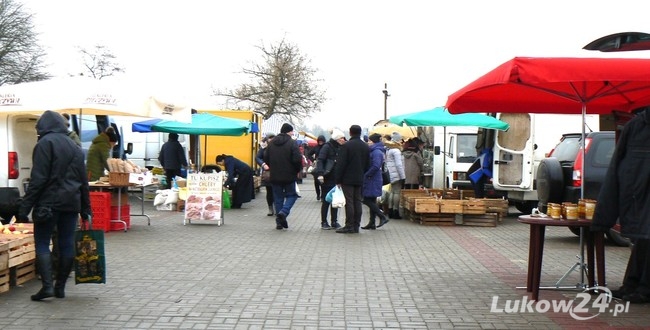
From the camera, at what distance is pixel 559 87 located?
8.38 metres

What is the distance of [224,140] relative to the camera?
26234mm

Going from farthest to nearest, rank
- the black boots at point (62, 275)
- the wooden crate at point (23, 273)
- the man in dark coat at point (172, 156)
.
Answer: the man in dark coat at point (172, 156) < the wooden crate at point (23, 273) < the black boots at point (62, 275)

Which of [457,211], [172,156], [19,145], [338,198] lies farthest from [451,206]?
[19,145]

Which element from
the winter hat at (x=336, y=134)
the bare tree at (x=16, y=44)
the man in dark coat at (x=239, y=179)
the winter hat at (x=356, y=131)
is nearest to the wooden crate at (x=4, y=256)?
the winter hat at (x=356, y=131)

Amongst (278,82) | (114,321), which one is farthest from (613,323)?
(278,82)

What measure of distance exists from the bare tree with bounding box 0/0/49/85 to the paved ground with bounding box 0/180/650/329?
36694 mm

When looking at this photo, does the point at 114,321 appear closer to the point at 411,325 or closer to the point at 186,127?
the point at 411,325

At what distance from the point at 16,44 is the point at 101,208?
37463 millimetres

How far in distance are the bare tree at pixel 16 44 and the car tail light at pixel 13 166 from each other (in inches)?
1435

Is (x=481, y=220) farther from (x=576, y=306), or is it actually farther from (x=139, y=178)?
(x=576, y=306)

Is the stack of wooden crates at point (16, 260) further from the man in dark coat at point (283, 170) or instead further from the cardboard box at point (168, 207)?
the cardboard box at point (168, 207)

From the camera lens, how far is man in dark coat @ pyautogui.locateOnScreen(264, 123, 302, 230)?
14297 millimetres

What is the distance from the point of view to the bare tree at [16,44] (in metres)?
46.9

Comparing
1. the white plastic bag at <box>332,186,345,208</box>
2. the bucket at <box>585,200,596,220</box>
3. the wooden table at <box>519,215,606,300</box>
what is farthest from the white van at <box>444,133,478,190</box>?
the bucket at <box>585,200,596,220</box>
